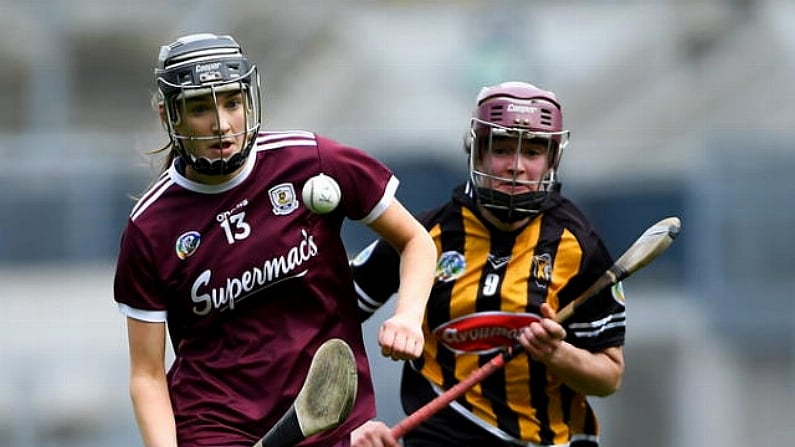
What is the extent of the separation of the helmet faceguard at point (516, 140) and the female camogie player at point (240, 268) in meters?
0.38

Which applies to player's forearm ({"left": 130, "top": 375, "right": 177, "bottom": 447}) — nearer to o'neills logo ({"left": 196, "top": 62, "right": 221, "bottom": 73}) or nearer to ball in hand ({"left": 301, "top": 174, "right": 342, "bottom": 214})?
ball in hand ({"left": 301, "top": 174, "right": 342, "bottom": 214})

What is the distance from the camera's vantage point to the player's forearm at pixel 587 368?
201 inches

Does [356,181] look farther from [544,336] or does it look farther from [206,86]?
[544,336]

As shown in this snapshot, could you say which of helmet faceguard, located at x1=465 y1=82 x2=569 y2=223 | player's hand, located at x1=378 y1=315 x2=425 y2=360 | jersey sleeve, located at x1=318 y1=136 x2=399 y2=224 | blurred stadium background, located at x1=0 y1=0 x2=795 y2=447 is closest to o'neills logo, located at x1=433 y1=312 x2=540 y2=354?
helmet faceguard, located at x1=465 y1=82 x2=569 y2=223

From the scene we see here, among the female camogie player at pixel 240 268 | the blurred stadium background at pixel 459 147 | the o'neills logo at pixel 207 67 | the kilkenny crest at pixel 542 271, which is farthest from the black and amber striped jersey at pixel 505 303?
the blurred stadium background at pixel 459 147

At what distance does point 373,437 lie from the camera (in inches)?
190

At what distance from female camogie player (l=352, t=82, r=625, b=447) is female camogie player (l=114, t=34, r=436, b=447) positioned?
427 mm

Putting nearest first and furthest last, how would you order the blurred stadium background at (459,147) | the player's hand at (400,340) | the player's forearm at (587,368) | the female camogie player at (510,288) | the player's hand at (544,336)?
the player's hand at (400,340), the player's hand at (544,336), the player's forearm at (587,368), the female camogie player at (510,288), the blurred stadium background at (459,147)

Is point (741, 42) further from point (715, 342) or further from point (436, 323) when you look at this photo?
point (436, 323)

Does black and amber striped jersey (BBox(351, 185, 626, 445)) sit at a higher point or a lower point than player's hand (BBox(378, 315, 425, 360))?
lower

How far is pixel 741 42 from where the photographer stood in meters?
14.4

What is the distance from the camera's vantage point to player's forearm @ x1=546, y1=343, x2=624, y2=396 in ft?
16.7

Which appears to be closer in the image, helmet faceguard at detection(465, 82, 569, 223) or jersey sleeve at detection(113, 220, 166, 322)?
jersey sleeve at detection(113, 220, 166, 322)

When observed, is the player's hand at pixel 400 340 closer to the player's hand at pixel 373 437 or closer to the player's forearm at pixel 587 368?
the player's hand at pixel 373 437
